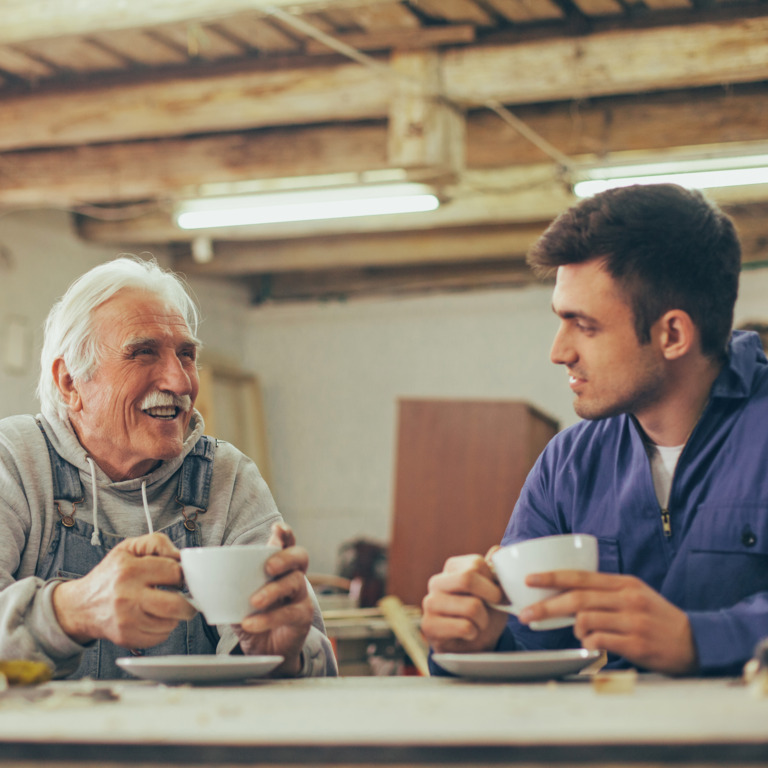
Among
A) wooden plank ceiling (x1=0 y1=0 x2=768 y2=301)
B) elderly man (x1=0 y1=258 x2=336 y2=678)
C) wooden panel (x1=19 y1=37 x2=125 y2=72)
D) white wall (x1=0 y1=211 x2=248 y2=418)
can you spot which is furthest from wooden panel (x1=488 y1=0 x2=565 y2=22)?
white wall (x1=0 y1=211 x2=248 y2=418)

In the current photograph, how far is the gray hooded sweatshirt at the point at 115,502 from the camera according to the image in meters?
1.79

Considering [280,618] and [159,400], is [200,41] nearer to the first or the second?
[159,400]

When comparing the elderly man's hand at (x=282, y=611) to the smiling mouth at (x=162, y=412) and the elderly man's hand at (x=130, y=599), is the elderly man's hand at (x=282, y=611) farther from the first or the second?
the smiling mouth at (x=162, y=412)

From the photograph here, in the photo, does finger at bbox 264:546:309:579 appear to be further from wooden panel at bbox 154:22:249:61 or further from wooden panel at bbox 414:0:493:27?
wooden panel at bbox 154:22:249:61

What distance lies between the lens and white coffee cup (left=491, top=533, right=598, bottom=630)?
1.28 metres

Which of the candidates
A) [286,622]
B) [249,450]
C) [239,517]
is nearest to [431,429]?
[249,450]

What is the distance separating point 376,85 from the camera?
4.64 meters

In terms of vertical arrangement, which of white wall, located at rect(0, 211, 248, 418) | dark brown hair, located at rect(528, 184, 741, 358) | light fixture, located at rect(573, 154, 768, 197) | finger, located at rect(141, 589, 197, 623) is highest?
light fixture, located at rect(573, 154, 768, 197)

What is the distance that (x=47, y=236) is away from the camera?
7.20 meters

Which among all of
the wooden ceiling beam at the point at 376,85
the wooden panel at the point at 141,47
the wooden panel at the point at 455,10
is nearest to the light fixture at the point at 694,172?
the wooden ceiling beam at the point at 376,85

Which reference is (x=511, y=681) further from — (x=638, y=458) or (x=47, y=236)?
(x=47, y=236)

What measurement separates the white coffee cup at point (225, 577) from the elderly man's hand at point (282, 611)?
1 centimetres

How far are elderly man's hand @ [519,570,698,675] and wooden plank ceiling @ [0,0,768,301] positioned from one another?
284cm

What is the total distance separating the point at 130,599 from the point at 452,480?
5.09m
